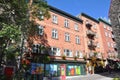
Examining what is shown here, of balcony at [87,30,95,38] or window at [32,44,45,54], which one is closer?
window at [32,44,45,54]

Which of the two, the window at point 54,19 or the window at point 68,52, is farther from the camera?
the window at point 68,52

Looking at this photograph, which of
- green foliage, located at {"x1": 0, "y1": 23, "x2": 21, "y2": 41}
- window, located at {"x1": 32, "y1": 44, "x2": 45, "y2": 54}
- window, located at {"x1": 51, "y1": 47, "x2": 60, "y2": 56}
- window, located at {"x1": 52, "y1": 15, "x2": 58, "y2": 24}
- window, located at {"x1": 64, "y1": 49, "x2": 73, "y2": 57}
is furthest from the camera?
window, located at {"x1": 64, "y1": 49, "x2": 73, "y2": 57}

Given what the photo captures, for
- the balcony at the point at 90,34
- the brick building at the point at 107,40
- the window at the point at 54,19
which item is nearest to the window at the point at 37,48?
the window at the point at 54,19

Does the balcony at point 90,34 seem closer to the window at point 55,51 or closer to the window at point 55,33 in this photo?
the window at point 55,33

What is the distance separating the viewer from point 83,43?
124 feet

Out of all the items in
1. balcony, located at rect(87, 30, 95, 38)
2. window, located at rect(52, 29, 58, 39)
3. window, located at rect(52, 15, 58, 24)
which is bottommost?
window, located at rect(52, 29, 58, 39)

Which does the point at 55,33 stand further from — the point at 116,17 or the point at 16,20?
the point at 116,17

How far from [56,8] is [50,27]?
433 centimetres

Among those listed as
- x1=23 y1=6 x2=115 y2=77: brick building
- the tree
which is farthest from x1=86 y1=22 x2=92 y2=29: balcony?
the tree

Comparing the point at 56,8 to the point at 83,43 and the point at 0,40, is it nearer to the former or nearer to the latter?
the point at 83,43

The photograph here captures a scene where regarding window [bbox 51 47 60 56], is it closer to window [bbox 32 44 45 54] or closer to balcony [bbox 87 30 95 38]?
window [bbox 32 44 45 54]

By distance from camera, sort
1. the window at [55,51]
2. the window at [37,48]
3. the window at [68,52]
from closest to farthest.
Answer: the window at [37,48] → the window at [55,51] → the window at [68,52]

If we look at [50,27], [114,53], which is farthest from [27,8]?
[114,53]

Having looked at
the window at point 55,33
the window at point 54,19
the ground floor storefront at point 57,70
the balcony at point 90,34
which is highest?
the window at point 54,19
